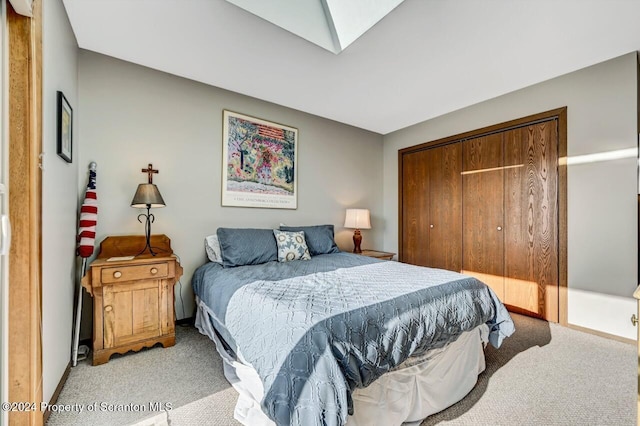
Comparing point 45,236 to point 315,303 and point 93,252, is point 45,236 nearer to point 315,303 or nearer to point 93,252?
point 93,252

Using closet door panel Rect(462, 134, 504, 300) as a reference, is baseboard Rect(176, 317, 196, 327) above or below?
below

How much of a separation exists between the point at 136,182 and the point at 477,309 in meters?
2.98

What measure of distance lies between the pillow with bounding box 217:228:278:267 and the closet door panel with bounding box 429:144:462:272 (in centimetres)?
236

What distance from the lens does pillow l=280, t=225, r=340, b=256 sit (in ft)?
10.5

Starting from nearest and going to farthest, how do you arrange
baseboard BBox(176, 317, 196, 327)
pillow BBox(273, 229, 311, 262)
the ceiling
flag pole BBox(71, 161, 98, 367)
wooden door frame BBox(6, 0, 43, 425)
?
wooden door frame BBox(6, 0, 43, 425) → the ceiling → flag pole BBox(71, 161, 98, 367) → baseboard BBox(176, 317, 196, 327) → pillow BBox(273, 229, 311, 262)

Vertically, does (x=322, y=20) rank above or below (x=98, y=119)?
above

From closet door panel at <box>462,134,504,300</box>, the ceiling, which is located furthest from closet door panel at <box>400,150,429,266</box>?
the ceiling

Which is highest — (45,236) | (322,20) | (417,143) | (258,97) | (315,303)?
(322,20)

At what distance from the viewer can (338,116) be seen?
151 inches

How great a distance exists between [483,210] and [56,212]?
13.1 feet

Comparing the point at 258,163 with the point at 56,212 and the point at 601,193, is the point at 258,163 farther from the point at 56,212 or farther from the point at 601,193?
the point at 601,193

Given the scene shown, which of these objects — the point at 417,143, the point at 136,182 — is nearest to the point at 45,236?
the point at 136,182

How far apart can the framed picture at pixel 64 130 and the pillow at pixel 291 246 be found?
1.78 metres

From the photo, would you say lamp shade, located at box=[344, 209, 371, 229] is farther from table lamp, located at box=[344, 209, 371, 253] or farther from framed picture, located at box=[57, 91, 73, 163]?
framed picture, located at box=[57, 91, 73, 163]
